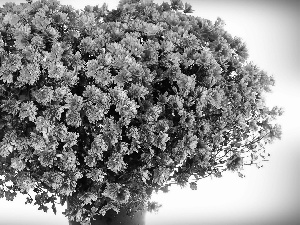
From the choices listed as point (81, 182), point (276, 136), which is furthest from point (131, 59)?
point (276, 136)

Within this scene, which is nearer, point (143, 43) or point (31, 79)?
point (31, 79)

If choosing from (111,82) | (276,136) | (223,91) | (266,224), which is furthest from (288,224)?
(111,82)

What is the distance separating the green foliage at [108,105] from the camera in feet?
10.8

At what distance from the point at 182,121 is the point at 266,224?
129 inches

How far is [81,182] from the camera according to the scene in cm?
355

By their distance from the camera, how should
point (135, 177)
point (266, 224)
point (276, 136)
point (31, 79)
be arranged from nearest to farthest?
point (31, 79), point (135, 177), point (276, 136), point (266, 224)

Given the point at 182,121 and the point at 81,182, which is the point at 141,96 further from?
the point at 81,182

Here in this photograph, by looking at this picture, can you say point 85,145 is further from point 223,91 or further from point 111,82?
point 223,91

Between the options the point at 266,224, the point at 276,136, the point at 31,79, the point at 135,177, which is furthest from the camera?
the point at 266,224

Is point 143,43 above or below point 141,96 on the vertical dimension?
above

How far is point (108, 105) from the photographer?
3285 millimetres

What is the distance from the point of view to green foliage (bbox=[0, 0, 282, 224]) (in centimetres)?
328

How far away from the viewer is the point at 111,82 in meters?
3.31

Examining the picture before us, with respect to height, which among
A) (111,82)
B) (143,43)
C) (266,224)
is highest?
(266,224)
